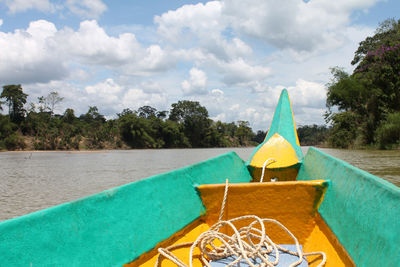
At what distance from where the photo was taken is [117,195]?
4.90ft

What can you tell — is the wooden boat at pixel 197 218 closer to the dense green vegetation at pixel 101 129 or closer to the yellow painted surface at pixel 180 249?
the yellow painted surface at pixel 180 249

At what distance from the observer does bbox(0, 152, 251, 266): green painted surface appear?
1.03 m

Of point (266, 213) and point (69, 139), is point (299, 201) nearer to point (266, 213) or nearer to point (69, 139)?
point (266, 213)

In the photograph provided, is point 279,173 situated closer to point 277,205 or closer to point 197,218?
point 277,205

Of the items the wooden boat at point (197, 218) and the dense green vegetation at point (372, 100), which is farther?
the dense green vegetation at point (372, 100)

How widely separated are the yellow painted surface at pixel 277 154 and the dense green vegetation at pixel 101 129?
1408 inches

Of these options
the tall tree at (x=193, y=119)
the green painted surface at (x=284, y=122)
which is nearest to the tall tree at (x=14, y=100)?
the tall tree at (x=193, y=119)

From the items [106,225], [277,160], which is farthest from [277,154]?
[106,225]

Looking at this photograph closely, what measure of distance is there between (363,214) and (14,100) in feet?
→ 137

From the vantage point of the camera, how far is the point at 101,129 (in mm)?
40062

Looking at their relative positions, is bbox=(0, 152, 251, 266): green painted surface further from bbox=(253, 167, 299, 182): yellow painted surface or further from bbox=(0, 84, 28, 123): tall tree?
bbox=(0, 84, 28, 123): tall tree

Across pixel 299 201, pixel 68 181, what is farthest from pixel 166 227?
pixel 68 181

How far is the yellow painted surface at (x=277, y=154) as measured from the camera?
3.26 metres

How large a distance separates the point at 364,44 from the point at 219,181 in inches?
1190
